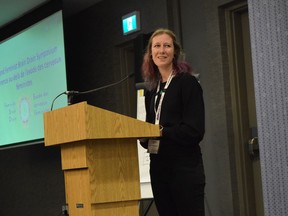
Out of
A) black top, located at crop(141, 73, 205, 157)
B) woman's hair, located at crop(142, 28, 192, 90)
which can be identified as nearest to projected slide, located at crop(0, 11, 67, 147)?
woman's hair, located at crop(142, 28, 192, 90)

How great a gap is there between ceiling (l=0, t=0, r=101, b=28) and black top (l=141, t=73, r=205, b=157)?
3722mm

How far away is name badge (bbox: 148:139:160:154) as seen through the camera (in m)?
2.14

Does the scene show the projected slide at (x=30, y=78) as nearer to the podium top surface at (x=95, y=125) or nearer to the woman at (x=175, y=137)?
the woman at (x=175, y=137)

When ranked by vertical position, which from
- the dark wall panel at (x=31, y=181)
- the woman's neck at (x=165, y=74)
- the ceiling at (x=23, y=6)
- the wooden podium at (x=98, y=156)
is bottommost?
the dark wall panel at (x=31, y=181)

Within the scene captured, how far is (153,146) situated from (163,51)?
43 cm

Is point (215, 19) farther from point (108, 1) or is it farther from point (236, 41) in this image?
point (108, 1)

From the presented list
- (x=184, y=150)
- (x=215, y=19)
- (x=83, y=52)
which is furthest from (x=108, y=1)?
(x=184, y=150)

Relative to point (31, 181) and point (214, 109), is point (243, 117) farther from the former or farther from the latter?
point (31, 181)

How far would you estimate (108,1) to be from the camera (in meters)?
5.58

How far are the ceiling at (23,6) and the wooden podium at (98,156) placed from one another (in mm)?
3764

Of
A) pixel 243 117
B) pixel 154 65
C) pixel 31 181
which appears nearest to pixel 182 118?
pixel 154 65

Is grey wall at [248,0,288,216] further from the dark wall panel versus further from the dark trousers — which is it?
the dark wall panel

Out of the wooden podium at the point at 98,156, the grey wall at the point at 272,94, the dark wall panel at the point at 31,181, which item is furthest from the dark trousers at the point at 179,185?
the dark wall panel at the point at 31,181

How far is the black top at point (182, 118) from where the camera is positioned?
2.12 metres
